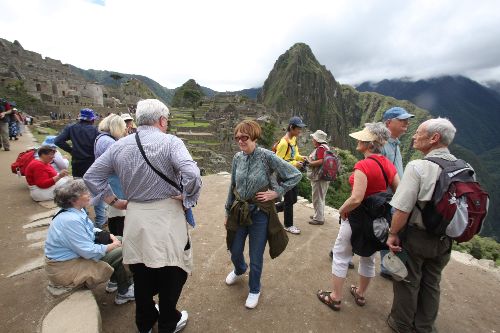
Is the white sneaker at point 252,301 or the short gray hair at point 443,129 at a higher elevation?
the short gray hair at point 443,129

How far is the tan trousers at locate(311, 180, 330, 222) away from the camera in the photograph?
5.46 meters

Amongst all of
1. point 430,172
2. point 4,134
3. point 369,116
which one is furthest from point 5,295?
point 369,116

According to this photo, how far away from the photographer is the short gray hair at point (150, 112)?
2.23 meters

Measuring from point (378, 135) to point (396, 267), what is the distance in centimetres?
144

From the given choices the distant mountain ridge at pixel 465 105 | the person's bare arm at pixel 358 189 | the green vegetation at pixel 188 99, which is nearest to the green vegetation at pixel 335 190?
the person's bare arm at pixel 358 189

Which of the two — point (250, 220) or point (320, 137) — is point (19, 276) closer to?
point (250, 220)

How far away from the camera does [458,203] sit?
7.20 feet

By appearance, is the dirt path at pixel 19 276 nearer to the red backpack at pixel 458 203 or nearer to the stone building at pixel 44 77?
the red backpack at pixel 458 203

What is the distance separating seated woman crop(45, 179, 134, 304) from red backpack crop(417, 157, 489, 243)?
3.40 m

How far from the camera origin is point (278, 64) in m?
148

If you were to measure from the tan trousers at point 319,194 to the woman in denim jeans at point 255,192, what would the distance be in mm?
2552

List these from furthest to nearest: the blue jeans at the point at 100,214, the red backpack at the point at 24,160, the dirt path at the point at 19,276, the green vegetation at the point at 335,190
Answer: the green vegetation at the point at 335,190, the red backpack at the point at 24,160, the blue jeans at the point at 100,214, the dirt path at the point at 19,276

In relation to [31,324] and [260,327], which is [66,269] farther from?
[260,327]

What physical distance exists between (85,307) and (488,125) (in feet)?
652
